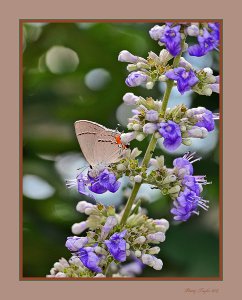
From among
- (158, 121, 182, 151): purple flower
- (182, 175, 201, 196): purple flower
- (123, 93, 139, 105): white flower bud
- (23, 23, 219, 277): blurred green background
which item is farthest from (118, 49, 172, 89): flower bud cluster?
(23, 23, 219, 277): blurred green background

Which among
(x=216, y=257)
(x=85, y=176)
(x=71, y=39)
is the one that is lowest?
(x=216, y=257)

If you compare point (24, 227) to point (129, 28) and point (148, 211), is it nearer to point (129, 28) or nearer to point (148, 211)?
point (148, 211)

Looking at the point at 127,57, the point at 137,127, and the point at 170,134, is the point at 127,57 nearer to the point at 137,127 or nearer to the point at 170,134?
the point at 137,127

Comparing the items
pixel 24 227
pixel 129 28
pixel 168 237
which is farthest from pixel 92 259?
pixel 129 28

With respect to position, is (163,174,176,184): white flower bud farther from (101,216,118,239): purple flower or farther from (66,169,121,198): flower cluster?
(101,216,118,239): purple flower

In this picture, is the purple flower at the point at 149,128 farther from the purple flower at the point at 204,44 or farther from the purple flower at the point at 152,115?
the purple flower at the point at 204,44

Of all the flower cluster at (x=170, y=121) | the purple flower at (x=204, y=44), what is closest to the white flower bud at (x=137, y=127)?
the flower cluster at (x=170, y=121)
